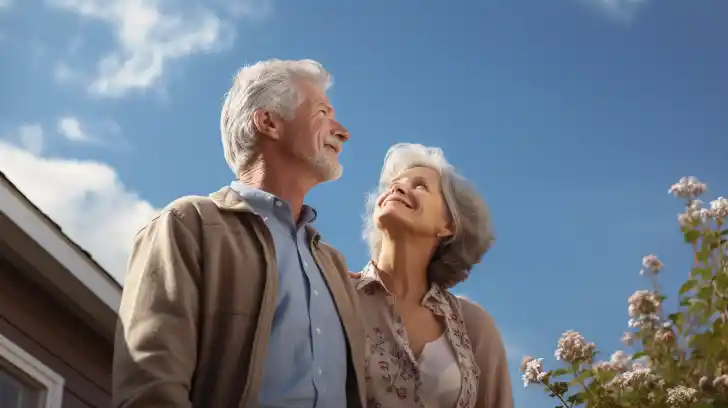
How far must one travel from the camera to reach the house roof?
10.8 feet

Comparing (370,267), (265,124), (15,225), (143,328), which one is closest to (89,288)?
(15,225)

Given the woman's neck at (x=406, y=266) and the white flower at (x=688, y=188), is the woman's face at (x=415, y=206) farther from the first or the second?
the white flower at (x=688, y=188)

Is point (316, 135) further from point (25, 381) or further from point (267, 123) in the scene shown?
point (25, 381)

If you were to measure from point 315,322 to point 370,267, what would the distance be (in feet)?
2.18

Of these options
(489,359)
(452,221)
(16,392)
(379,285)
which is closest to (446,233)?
(452,221)

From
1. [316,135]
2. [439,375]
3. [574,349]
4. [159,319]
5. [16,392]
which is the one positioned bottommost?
[159,319]

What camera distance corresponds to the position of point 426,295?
8.73ft

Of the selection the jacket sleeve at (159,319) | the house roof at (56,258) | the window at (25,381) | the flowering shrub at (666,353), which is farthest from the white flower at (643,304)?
the window at (25,381)

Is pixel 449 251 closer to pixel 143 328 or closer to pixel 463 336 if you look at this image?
pixel 463 336

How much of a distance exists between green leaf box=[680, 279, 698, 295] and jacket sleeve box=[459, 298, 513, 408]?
0.62m

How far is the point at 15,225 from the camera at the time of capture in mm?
3301

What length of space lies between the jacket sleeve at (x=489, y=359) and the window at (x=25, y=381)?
5.64 ft

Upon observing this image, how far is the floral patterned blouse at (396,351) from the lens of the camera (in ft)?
7.77

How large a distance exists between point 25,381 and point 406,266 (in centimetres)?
174
